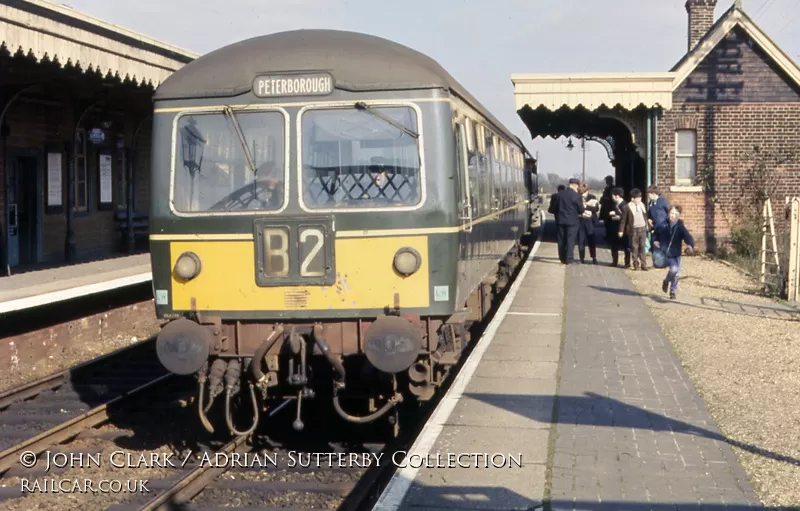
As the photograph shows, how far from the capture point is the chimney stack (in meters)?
28.1

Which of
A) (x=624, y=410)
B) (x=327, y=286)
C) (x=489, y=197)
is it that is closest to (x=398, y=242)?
(x=327, y=286)

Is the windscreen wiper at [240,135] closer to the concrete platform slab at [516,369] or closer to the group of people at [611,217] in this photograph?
the concrete platform slab at [516,369]

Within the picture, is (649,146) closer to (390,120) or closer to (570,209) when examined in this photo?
(570,209)

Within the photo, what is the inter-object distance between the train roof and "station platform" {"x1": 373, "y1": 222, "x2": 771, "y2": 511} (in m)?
2.53

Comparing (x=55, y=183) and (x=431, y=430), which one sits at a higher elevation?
(x=55, y=183)

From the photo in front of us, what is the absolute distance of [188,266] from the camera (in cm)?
704

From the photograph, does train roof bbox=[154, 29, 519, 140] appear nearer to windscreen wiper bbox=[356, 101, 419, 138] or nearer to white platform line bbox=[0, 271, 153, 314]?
windscreen wiper bbox=[356, 101, 419, 138]

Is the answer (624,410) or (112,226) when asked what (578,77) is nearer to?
(112,226)

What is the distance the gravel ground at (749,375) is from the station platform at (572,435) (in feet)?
0.57

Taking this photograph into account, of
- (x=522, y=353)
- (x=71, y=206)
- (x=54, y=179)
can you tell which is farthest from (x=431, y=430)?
(x=54, y=179)

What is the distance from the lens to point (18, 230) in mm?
16969

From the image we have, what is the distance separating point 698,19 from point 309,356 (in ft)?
80.2

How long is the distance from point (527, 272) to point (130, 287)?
24.7ft

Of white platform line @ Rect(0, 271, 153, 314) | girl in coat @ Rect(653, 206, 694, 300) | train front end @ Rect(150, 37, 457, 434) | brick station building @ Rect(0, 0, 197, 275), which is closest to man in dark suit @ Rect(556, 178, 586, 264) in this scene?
A: girl in coat @ Rect(653, 206, 694, 300)
